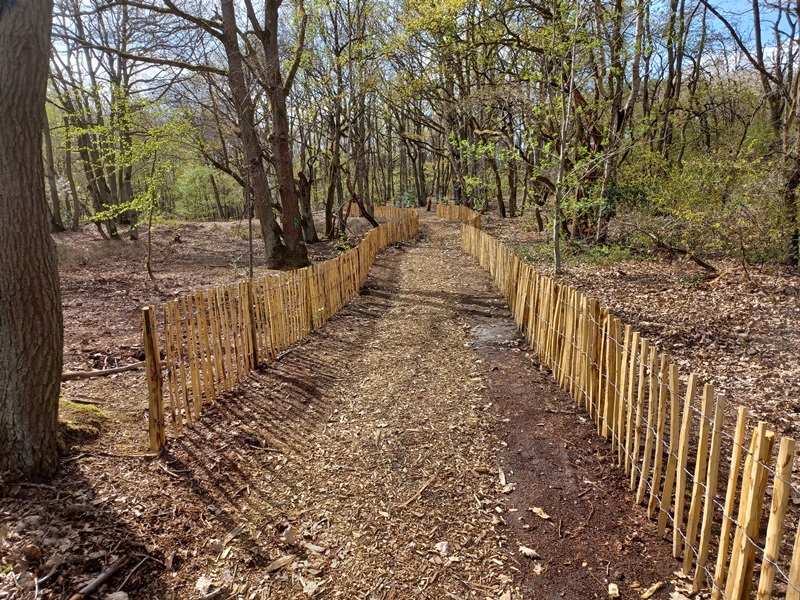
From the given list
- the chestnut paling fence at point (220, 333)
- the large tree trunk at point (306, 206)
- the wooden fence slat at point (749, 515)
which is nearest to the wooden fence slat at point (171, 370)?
the chestnut paling fence at point (220, 333)

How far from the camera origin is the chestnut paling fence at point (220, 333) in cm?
376

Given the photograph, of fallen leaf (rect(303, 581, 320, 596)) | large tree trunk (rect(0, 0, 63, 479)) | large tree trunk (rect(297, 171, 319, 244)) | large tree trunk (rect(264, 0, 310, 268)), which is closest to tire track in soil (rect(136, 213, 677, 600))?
fallen leaf (rect(303, 581, 320, 596))

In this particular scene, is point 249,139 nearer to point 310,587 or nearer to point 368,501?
point 368,501

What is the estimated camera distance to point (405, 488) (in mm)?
3639

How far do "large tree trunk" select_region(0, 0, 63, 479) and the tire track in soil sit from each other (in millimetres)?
973

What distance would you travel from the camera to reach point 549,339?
19.0ft

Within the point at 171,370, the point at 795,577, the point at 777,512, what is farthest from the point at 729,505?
the point at 171,370

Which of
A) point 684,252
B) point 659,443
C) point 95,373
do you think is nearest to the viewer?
point 659,443

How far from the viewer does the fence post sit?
143 inches

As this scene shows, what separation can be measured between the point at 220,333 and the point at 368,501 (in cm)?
244

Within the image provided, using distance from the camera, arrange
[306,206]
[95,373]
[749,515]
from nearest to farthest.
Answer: [749,515] → [95,373] → [306,206]

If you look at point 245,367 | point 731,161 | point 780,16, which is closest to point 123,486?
point 245,367

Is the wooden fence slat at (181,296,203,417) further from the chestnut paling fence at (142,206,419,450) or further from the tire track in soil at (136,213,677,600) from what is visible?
the tire track in soil at (136,213,677,600)

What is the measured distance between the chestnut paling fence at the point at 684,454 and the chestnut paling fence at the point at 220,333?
3.37 metres
